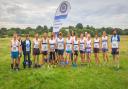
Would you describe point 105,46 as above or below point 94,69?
above

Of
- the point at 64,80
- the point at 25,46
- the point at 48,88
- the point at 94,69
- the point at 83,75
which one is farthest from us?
the point at 25,46

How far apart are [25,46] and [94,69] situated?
198 inches

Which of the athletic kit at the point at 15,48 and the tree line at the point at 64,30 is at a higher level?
the tree line at the point at 64,30

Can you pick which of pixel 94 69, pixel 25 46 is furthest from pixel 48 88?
pixel 25 46

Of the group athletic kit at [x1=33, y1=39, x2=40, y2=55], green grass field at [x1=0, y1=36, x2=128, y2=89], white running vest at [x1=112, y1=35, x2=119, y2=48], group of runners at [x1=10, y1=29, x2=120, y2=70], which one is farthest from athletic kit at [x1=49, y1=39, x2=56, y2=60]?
white running vest at [x1=112, y1=35, x2=119, y2=48]

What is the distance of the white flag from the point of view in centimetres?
2169

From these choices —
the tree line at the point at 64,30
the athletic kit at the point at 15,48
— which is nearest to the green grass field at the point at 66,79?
the athletic kit at the point at 15,48

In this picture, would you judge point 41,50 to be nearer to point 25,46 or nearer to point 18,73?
point 25,46

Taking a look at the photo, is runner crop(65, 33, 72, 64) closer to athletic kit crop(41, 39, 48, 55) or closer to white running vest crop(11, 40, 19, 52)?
athletic kit crop(41, 39, 48, 55)

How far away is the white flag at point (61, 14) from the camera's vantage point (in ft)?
71.2

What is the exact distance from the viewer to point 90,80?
16.2m

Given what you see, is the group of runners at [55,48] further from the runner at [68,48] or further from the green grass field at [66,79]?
the green grass field at [66,79]

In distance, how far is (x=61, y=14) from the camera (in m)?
22.1

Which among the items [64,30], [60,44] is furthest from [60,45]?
[64,30]
